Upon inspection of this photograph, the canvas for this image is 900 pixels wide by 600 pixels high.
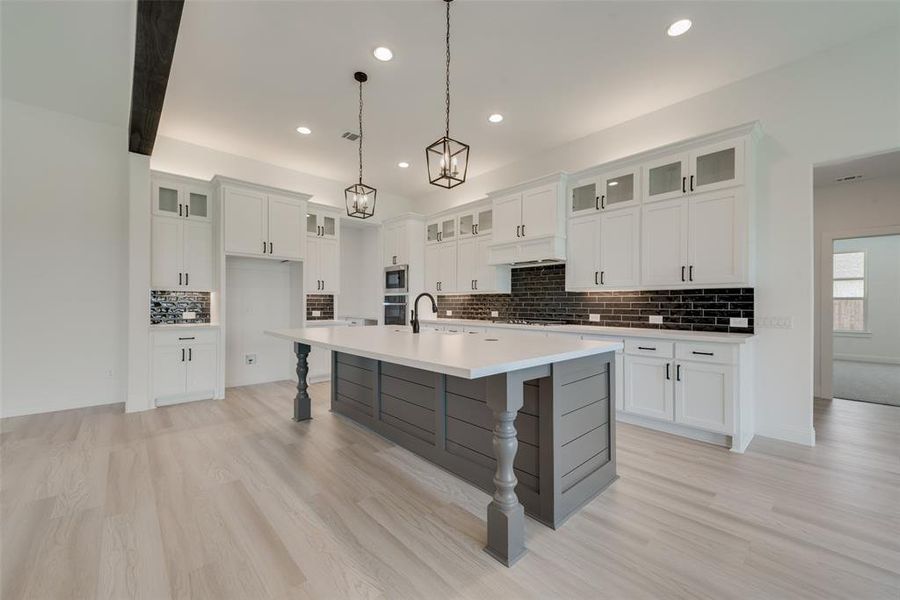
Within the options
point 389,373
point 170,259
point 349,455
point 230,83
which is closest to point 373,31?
point 230,83

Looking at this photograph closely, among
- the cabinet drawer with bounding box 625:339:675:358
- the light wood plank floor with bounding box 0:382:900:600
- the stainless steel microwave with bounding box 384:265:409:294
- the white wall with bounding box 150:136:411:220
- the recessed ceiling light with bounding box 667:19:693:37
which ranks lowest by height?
the light wood plank floor with bounding box 0:382:900:600

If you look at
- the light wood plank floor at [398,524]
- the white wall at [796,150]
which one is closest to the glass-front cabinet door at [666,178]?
the white wall at [796,150]

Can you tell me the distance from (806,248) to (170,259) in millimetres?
6320

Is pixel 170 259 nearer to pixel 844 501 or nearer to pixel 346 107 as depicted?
pixel 346 107

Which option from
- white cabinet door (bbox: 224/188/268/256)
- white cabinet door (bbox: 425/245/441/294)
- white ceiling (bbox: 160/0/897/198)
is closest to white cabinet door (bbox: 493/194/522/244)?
white ceiling (bbox: 160/0/897/198)

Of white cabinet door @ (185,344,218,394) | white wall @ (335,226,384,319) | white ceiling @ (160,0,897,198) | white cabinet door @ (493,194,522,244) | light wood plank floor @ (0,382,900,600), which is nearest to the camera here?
light wood plank floor @ (0,382,900,600)

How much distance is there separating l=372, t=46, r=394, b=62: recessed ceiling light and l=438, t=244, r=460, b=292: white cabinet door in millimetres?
3045

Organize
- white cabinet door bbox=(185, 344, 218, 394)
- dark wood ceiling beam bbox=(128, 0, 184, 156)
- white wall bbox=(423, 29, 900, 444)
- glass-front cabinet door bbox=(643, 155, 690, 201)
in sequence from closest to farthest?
dark wood ceiling beam bbox=(128, 0, 184, 156) < white wall bbox=(423, 29, 900, 444) < glass-front cabinet door bbox=(643, 155, 690, 201) < white cabinet door bbox=(185, 344, 218, 394)

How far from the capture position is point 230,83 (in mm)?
3393

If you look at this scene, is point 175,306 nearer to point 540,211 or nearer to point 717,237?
point 540,211

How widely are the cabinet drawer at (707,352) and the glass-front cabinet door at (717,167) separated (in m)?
1.38

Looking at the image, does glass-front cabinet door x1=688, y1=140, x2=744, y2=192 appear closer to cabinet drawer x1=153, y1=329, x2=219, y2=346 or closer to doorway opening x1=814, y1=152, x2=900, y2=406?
doorway opening x1=814, y1=152, x2=900, y2=406

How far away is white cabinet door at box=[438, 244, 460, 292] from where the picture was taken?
580 centimetres

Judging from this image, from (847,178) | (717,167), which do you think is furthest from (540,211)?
(847,178)
